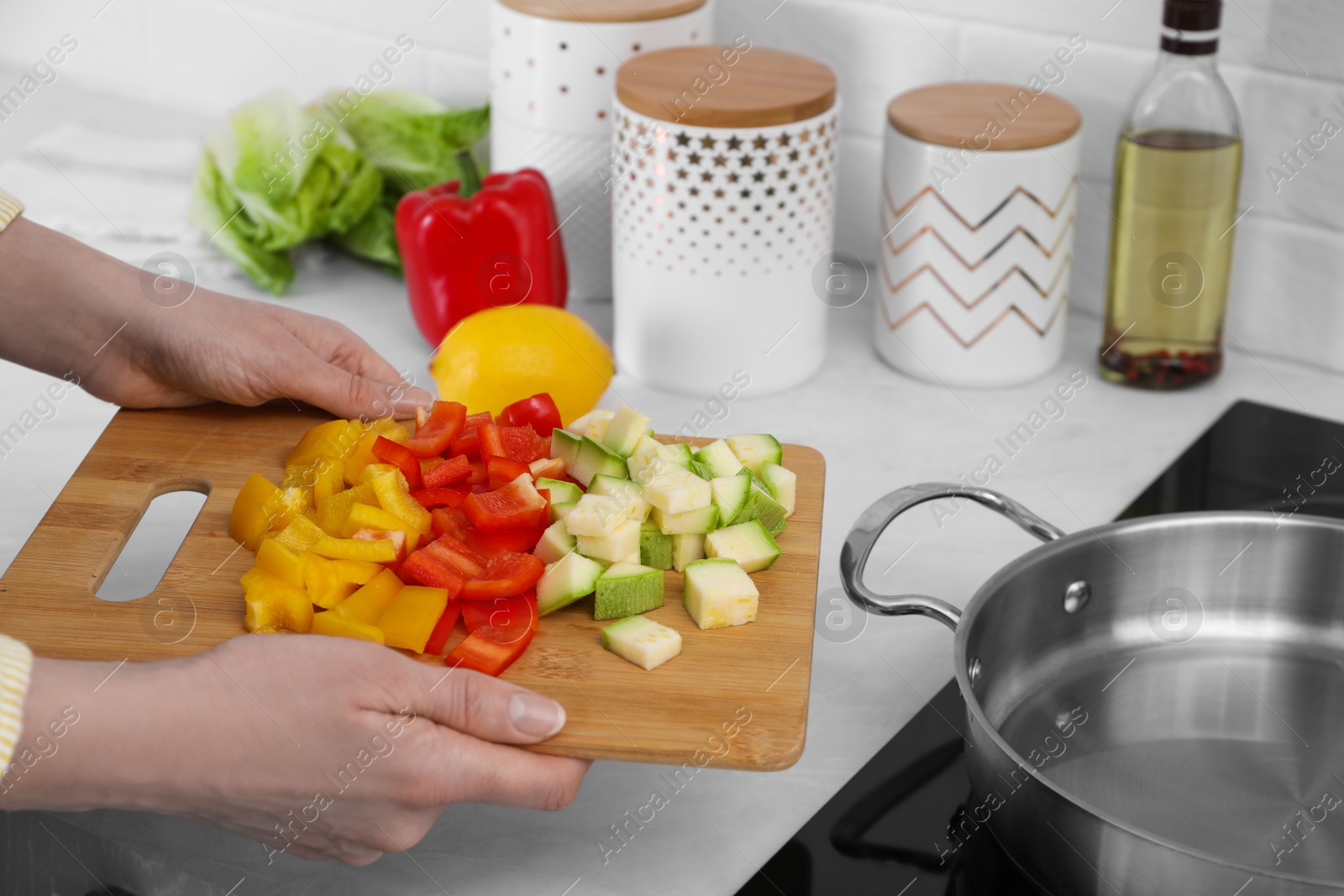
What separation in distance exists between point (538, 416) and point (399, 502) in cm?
19

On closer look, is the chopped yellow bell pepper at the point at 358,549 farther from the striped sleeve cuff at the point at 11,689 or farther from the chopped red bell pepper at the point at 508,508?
the striped sleeve cuff at the point at 11,689

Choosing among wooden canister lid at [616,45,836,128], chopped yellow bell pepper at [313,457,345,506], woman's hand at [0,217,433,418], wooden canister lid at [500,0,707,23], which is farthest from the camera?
wooden canister lid at [500,0,707,23]

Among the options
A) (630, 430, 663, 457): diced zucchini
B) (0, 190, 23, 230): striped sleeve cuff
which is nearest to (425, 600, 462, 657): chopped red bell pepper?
(630, 430, 663, 457): diced zucchini

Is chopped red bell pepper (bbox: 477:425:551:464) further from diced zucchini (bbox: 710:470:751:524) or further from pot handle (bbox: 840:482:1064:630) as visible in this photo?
pot handle (bbox: 840:482:1064:630)

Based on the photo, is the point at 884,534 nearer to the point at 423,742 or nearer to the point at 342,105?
the point at 423,742

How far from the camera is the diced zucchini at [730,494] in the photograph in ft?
3.35

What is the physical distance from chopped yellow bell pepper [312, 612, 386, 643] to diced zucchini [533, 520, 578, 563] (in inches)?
5.3

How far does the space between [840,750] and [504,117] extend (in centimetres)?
90

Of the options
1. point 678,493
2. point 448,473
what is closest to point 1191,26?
point 678,493

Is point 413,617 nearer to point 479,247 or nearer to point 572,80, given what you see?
point 479,247

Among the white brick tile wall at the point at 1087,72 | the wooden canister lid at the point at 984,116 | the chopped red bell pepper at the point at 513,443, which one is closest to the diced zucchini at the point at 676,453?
the chopped red bell pepper at the point at 513,443

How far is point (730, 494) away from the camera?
103 centimetres

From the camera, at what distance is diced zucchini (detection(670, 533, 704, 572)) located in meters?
1.01

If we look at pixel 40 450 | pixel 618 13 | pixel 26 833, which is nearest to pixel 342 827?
pixel 26 833
